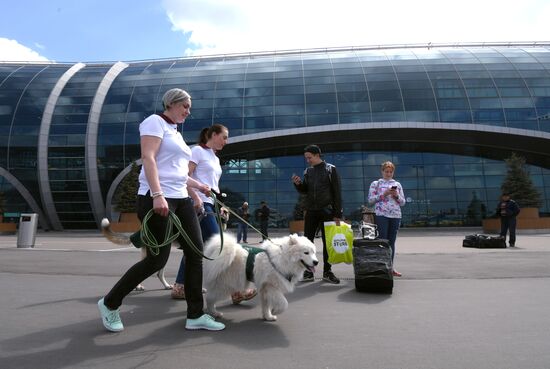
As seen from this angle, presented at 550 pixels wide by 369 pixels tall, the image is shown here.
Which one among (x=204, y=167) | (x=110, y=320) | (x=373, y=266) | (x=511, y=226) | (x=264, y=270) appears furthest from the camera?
(x=511, y=226)

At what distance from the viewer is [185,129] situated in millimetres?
33156

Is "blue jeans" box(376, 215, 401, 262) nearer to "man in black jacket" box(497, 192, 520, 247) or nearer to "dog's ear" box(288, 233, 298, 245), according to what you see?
"dog's ear" box(288, 233, 298, 245)

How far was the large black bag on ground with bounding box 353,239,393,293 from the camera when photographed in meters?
4.83

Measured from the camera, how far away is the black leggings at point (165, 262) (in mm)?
3086

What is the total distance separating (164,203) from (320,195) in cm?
341

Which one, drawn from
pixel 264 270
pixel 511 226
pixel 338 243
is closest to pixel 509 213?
pixel 511 226

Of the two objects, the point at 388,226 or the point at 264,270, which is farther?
the point at 388,226

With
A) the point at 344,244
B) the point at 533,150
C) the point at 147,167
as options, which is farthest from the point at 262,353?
the point at 533,150

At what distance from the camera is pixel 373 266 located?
491 cm

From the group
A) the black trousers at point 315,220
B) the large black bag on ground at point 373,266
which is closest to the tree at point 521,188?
the black trousers at point 315,220

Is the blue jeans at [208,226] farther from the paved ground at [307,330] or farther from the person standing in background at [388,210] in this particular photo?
the person standing in background at [388,210]

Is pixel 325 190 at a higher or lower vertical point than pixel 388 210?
higher

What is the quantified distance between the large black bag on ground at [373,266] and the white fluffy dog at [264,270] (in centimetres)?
156

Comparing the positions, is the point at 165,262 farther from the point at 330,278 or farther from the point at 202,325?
the point at 330,278
